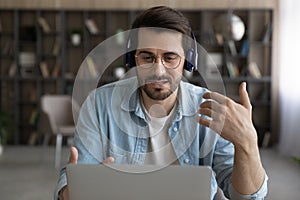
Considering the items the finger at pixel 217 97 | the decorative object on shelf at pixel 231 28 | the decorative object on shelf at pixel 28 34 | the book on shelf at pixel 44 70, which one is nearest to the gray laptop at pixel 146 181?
the finger at pixel 217 97

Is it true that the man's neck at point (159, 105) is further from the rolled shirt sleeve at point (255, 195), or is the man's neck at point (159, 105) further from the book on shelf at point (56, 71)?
the book on shelf at point (56, 71)

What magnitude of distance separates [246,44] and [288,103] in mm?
1083

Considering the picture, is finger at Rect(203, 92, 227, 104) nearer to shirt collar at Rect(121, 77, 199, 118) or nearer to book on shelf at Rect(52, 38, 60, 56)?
shirt collar at Rect(121, 77, 199, 118)

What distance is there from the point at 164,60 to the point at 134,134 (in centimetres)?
25

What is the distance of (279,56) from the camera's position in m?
6.77

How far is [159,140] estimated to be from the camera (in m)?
1.20

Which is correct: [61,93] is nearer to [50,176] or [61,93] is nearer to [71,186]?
[50,176]

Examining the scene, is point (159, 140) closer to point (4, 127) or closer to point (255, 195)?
point (255, 195)

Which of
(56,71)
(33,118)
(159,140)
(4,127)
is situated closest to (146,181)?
(159,140)

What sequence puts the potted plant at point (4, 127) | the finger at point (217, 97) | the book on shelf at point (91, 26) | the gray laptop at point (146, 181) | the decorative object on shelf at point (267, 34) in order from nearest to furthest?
the gray laptop at point (146, 181) < the finger at point (217, 97) < the potted plant at point (4, 127) < the decorative object on shelf at point (267, 34) < the book on shelf at point (91, 26)

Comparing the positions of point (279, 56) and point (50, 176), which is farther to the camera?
point (279, 56)

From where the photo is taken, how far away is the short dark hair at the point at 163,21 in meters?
1.16

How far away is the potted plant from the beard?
216 inches

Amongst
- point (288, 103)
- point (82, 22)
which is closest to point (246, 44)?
point (288, 103)
